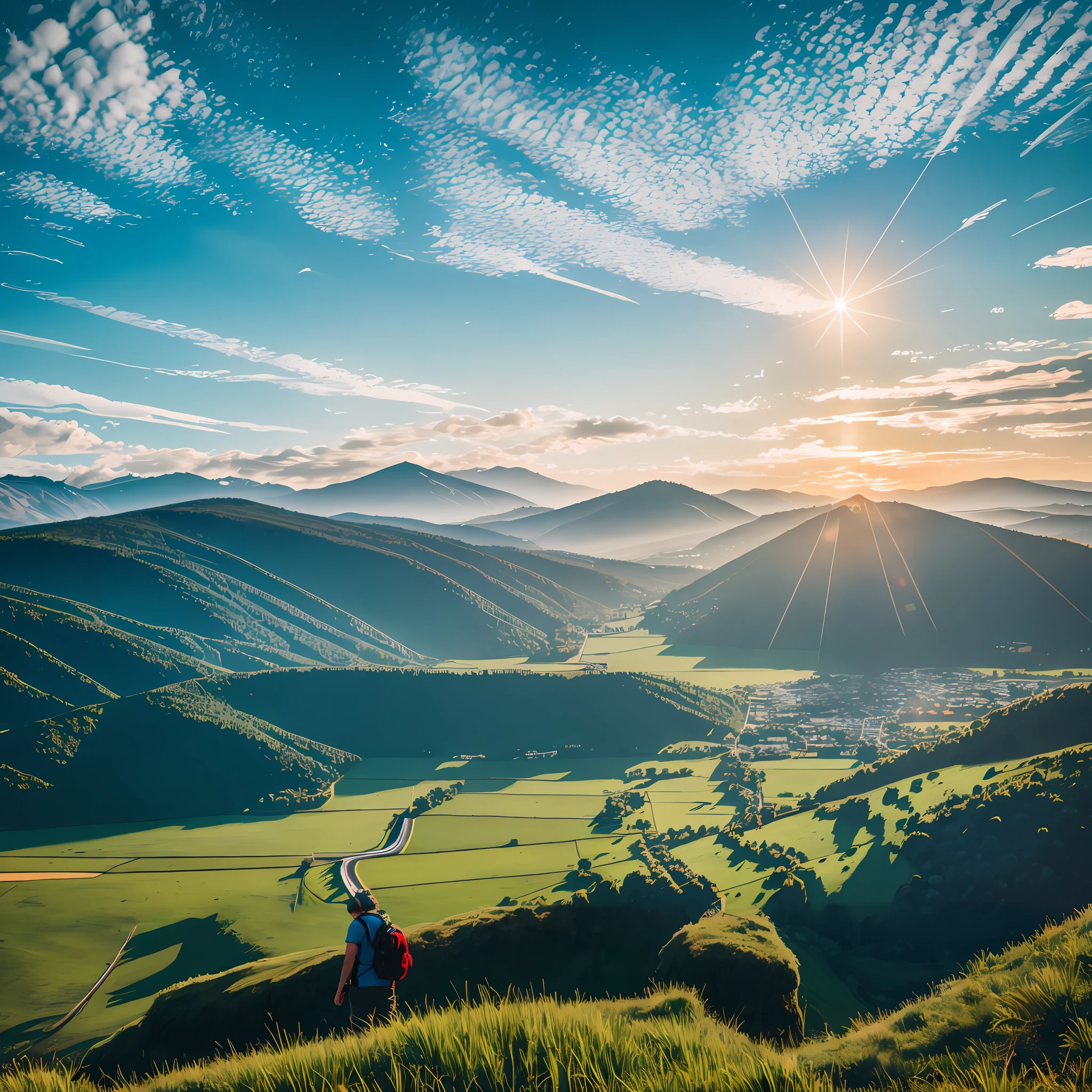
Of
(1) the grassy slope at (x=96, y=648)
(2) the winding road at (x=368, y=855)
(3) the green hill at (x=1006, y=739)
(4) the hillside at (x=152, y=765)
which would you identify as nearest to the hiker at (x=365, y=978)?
(3) the green hill at (x=1006, y=739)

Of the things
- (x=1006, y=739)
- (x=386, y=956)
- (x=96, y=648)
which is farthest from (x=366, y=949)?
(x=96, y=648)

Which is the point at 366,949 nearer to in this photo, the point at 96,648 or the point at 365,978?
the point at 365,978

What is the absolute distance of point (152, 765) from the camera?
118 metres

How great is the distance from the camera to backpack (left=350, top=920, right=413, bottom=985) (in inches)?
434

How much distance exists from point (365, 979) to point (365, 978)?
0.11ft

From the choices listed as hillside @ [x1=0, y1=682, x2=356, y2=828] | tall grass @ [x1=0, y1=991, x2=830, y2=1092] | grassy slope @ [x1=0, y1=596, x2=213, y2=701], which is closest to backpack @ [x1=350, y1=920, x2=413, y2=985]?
tall grass @ [x1=0, y1=991, x2=830, y2=1092]

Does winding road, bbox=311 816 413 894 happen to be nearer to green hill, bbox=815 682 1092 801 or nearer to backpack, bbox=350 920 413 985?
green hill, bbox=815 682 1092 801

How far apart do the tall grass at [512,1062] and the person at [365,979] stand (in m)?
1.74

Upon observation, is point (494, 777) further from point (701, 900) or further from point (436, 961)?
point (436, 961)

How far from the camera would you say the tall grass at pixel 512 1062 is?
6953mm

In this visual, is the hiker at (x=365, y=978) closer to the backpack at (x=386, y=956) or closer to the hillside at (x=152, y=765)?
the backpack at (x=386, y=956)

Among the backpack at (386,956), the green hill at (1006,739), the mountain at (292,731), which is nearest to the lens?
the backpack at (386,956)

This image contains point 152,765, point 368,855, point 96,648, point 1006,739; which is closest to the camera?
point 1006,739

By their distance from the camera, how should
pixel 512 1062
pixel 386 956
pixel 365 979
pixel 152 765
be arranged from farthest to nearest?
1. pixel 152 765
2. pixel 365 979
3. pixel 386 956
4. pixel 512 1062
